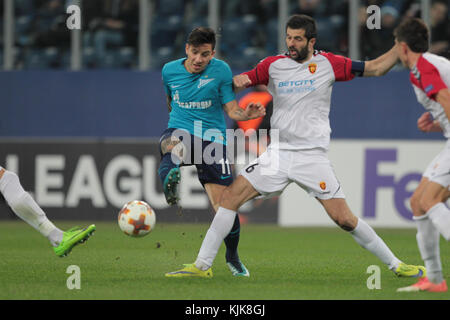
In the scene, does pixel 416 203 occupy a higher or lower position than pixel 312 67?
lower

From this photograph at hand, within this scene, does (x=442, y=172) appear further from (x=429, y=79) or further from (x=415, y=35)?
(x=415, y=35)

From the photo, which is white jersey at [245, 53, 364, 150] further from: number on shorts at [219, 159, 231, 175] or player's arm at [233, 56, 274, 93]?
number on shorts at [219, 159, 231, 175]

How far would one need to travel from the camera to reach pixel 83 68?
51.1 feet

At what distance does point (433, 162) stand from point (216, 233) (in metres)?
1.83

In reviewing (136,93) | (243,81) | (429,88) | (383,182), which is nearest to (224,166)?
(243,81)

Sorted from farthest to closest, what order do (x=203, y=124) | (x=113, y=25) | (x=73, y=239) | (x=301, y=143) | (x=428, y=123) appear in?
(x=113, y=25) < (x=203, y=124) < (x=73, y=239) < (x=301, y=143) < (x=428, y=123)

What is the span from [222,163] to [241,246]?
305 cm

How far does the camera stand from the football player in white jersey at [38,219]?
7324 mm

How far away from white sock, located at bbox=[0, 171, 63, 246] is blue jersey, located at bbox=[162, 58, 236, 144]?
4.48ft

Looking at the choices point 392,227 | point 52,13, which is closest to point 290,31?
point 392,227

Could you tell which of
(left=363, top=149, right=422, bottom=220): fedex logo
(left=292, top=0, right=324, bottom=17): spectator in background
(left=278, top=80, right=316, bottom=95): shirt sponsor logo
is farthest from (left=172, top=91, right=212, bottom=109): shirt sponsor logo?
(left=292, top=0, right=324, bottom=17): spectator in background

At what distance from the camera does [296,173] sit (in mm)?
6988

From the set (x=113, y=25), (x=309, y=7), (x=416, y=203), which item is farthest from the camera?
(x=113, y=25)
